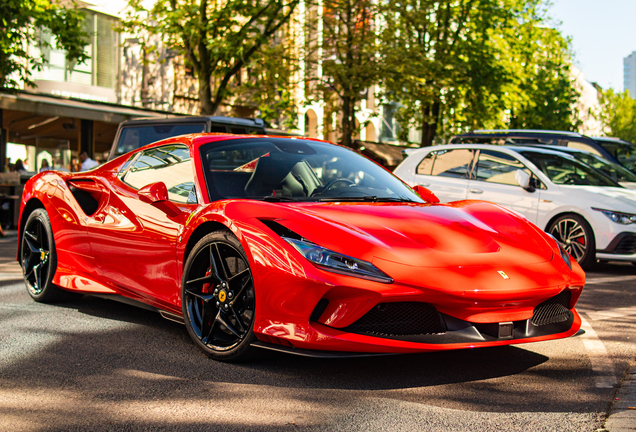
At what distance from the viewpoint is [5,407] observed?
128 inches

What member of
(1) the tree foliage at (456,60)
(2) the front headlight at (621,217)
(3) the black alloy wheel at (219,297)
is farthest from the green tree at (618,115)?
(3) the black alloy wheel at (219,297)

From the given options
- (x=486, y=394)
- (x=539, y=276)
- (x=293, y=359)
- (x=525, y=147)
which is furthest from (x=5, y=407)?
(x=525, y=147)

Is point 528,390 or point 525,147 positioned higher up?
point 525,147

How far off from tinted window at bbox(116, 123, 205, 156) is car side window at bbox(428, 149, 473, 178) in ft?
13.2

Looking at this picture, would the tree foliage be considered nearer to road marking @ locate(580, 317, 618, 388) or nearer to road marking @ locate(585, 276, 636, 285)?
road marking @ locate(585, 276, 636, 285)

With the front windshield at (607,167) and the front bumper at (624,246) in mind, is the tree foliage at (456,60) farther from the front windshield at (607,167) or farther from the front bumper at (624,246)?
the front bumper at (624,246)

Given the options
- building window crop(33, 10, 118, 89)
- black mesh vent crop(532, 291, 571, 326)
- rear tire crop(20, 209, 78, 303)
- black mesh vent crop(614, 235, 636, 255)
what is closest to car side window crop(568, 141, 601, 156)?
black mesh vent crop(614, 235, 636, 255)

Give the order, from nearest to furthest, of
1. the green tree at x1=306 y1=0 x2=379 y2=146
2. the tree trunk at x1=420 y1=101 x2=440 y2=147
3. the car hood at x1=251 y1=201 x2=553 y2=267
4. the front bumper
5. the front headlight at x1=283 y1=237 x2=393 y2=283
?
the front headlight at x1=283 y1=237 x2=393 y2=283, the car hood at x1=251 y1=201 x2=553 y2=267, the front bumper, the green tree at x1=306 y1=0 x2=379 y2=146, the tree trunk at x1=420 y1=101 x2=440 y2=147

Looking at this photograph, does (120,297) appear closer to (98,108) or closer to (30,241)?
(30,241)

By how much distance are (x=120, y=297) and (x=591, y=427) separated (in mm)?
3230

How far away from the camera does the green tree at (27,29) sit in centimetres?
1569

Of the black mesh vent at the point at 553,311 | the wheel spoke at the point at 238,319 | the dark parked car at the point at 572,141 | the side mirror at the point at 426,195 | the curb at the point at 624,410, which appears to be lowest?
the curb at the point at 624,410

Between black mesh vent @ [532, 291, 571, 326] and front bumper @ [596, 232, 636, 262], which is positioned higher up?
black mesh vent @ [532, 291, 571, 326]

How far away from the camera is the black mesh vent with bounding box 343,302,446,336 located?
3.49m
